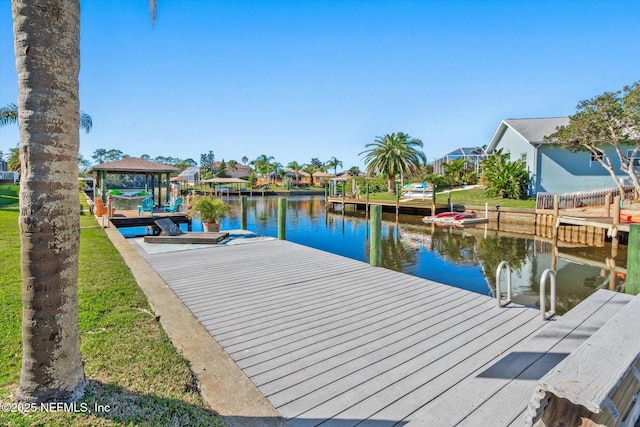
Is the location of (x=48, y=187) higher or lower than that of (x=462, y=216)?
higher

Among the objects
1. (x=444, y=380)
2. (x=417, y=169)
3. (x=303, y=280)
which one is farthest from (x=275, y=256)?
(x=417, y=169)

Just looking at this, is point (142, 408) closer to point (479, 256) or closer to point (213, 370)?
point (213, 370)

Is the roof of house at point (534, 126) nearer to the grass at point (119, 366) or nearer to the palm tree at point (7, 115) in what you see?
the grass at point (119, 366)

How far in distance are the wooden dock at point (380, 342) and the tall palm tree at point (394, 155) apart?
1257 inches

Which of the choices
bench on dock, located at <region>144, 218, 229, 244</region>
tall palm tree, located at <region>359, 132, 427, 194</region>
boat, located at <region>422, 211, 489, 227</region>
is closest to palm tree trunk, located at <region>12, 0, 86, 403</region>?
bench on dock, located at <region>144, 218, 229, 244</region>

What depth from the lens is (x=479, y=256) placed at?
45.0 feet

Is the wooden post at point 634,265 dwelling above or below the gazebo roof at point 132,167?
below

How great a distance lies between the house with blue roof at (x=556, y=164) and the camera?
23.1 m

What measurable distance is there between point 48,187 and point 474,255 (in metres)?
14.1

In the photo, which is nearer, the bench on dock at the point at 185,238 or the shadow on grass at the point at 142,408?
the shadow on grass at the point at 142,408

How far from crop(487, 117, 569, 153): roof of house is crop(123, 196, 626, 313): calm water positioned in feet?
27.5

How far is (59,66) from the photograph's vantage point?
7.32 feet

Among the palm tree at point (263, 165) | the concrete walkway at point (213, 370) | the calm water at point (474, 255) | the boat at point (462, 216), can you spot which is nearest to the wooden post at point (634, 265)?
the calm water at point (474, 255)

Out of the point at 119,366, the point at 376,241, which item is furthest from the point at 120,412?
the point at 376,241
